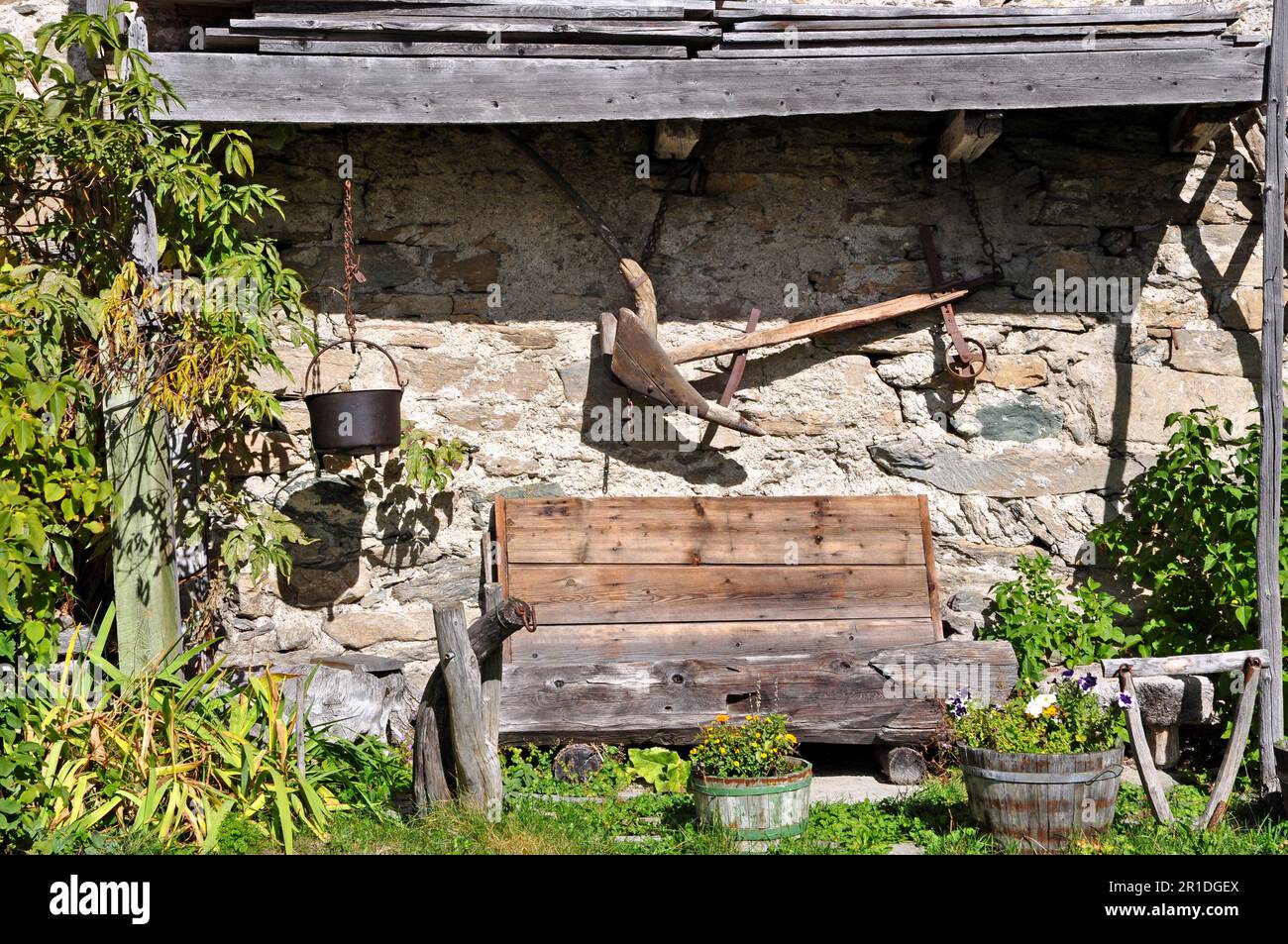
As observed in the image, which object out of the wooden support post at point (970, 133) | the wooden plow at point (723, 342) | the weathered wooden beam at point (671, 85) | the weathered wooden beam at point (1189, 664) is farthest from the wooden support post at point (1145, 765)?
the weathered wooden beam at point (671, 85)

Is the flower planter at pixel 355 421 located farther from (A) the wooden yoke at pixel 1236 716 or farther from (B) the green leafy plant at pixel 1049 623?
(A) the wooden yoke at pixel 1236 716

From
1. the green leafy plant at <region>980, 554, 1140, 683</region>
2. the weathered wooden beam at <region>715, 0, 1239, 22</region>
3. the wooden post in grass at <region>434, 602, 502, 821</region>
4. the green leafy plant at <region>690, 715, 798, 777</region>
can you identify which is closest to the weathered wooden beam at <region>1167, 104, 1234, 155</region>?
the weathered wooden beam at <region>715, 0, 1239, 22</region>

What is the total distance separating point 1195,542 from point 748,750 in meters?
2.29

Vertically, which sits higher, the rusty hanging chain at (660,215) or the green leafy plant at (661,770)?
the rusty hanging chain at (660,215)

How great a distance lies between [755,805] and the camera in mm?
3617

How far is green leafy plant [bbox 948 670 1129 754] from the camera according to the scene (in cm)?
362

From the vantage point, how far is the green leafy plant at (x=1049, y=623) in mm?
4742

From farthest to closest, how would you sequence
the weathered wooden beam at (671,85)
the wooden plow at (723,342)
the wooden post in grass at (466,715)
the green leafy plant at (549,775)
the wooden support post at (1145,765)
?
the wooden plow at (723,342)
the weathered wooden beam at (671,85)
the green leafy plant at (549,775)
the wooden support post at (1145,765)
the wooden post in grass at (466,715)

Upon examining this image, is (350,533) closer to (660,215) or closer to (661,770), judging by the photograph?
(661,770)

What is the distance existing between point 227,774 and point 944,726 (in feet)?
8.46

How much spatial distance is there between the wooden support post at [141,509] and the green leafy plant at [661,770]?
5.94 ft

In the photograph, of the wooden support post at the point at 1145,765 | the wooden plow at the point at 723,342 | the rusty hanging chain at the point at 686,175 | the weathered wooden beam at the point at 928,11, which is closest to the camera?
the wooden support post at the point at 1145,765

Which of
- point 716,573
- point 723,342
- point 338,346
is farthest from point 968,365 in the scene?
point 338,346
